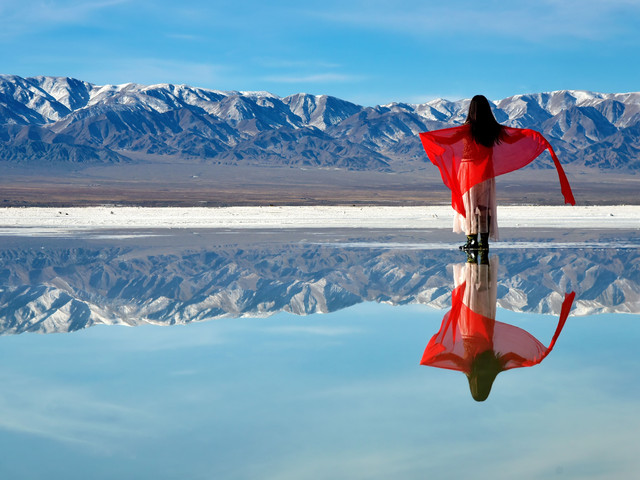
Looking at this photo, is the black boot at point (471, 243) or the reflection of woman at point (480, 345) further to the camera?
the black boot at point (471, 243)

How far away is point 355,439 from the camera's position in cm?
334

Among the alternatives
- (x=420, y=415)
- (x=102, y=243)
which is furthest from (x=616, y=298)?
(x=102, y=243)

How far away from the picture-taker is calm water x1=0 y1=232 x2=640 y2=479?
3.14 m

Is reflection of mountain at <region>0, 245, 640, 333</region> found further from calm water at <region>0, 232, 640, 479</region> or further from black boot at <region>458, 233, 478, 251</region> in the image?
black boot at <region>458, 233, 478, 251</region>

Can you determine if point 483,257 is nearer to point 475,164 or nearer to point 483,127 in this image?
point 475,164

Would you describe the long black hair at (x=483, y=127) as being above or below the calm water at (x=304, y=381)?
above

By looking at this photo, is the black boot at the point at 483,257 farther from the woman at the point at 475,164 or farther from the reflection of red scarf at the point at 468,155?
the reflection of red scarf at the point at 468,155

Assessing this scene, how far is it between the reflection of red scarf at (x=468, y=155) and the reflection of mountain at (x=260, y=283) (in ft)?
3.07

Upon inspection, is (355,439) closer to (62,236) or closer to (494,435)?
(494,435)

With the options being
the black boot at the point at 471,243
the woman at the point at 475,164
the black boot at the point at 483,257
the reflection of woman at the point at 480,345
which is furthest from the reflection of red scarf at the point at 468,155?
the reflection of woman at the point at 480,345

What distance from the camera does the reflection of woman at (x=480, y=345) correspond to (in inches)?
178

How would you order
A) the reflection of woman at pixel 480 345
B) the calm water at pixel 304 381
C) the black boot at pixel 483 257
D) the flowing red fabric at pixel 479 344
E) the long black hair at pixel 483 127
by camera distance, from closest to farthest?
the calm water at pixel 304 381 → the reflection of woman at pixel 480 345 → the flowing red fabric at pixel 479 344 → the black boot at pixel 483 257 → the long black hair at pixel 483 127

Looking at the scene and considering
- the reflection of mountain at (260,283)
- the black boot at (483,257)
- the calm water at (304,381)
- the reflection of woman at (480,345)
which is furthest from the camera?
the black boot at (483,257)

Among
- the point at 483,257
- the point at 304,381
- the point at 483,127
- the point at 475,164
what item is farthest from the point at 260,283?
the point at 304,381
